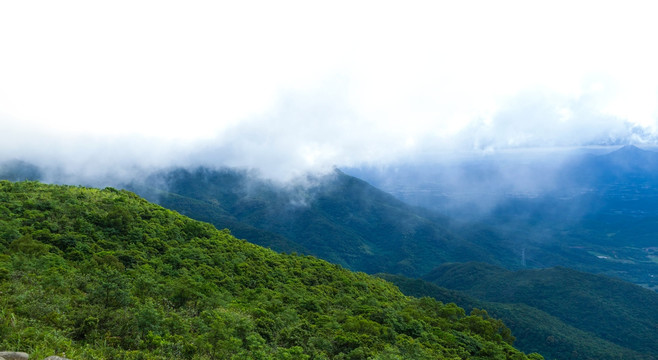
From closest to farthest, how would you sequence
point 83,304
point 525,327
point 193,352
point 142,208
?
point 193,352 → point 83,304 → point 142,208 → point 525,327

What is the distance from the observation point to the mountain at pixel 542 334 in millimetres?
136500

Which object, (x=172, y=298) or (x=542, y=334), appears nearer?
(x=172, y=298)

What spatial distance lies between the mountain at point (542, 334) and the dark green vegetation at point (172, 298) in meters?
97.9

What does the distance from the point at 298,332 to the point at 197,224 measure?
2734 centimetres

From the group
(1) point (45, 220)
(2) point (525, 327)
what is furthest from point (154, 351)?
(2) point (525, 327)

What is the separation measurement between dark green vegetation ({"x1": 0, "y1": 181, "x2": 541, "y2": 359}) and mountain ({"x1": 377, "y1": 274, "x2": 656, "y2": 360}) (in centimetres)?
9787

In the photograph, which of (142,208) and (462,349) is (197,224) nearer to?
(142,208)

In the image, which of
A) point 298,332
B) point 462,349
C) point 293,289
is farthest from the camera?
point 293,289

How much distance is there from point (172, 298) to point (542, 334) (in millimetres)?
170796

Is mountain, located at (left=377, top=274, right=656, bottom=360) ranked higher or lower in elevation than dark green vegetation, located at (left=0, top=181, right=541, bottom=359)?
lower

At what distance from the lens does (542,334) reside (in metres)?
147

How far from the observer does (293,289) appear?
4000 cm

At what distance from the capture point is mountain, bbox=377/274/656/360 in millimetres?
136500

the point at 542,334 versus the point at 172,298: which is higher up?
the point at 172,298
